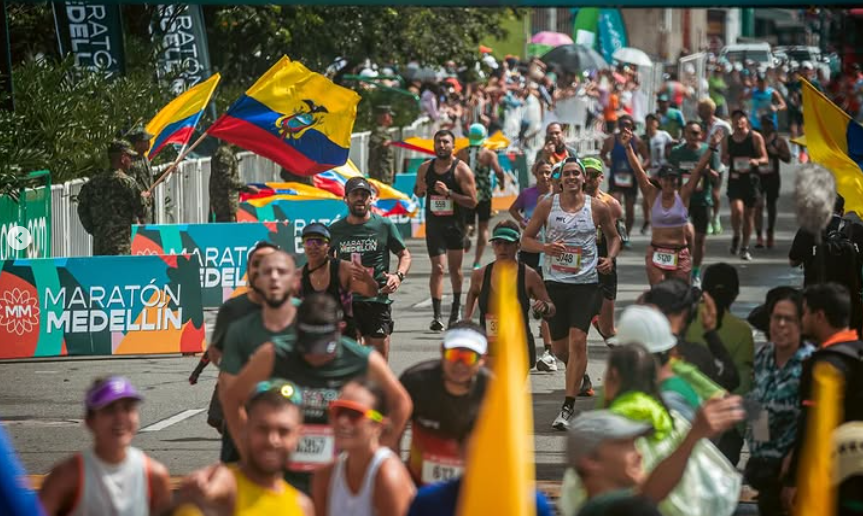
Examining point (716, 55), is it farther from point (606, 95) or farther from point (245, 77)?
point (245, 77)

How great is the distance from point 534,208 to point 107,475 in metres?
10.0

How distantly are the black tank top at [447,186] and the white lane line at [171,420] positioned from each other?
5.05 meters

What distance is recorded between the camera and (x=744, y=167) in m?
24.6

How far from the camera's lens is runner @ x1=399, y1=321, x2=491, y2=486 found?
836cm

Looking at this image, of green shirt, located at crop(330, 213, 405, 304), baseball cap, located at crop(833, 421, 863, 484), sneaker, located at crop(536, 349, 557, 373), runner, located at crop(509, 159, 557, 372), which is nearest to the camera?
baseball cap, located at crop(833, 421, 863, 484)

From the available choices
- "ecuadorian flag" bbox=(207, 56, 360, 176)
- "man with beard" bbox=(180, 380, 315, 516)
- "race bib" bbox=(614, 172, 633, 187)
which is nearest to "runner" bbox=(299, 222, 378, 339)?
"man with beard" bbox=(180, 380, 315, 516)

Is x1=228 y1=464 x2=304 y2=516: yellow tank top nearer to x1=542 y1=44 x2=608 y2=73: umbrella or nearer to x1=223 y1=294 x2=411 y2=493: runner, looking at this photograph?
x1=223 y1=294 x2=411 y2=493: runner

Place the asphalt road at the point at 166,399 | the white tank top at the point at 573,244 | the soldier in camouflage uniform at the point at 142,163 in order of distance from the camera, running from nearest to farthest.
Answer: the asphalt road at the point at 166,399
the white tank top at the point at 573,244
the soldier in camouflage uniform at the point at 142,163

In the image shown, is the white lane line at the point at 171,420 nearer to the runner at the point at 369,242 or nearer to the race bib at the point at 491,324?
the runner at the point at 369,242

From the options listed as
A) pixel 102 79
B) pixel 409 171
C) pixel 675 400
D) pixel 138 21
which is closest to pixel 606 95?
pixel 409 171

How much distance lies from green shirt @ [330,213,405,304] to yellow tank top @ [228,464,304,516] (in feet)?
22.7

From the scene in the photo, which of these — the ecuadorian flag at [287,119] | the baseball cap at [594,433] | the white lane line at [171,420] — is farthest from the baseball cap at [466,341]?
the ecuadorian flag at [287,119]

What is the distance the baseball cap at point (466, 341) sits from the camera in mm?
8344

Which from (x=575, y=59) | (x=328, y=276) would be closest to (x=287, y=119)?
(x=328, y=276)
